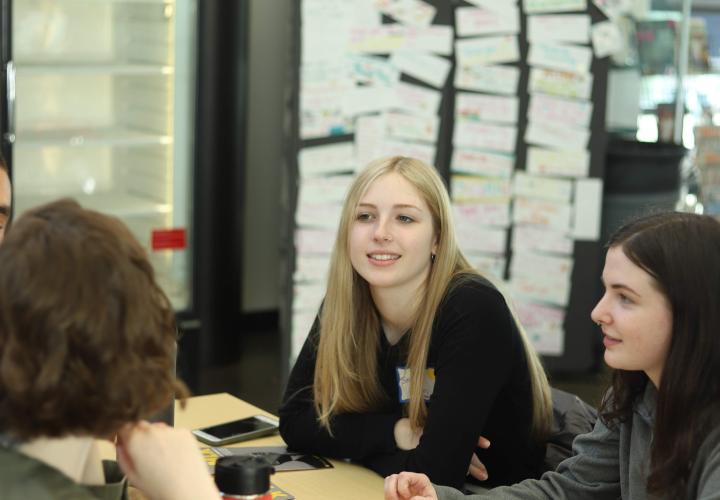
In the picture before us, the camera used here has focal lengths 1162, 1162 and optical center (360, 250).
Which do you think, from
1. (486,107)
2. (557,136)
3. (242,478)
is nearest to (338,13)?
(486,107)

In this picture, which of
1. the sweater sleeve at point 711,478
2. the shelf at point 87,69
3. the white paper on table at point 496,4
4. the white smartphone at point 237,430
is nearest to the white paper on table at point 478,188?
the white paper on table at point 496,4

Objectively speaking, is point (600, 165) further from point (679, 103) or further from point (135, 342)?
point (135, 342)

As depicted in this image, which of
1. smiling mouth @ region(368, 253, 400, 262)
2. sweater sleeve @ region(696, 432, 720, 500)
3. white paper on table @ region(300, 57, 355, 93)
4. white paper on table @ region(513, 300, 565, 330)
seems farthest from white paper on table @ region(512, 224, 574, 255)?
sweater sleeve @ region(696, 432, 720, 500)

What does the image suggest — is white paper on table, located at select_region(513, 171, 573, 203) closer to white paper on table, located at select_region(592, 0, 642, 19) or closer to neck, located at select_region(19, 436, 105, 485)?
white paper on table, located at select_region(592, 0, 642, 19)

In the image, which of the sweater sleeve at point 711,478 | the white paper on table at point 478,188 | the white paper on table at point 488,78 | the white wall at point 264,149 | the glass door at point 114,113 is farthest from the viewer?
the white wall at point 264,149

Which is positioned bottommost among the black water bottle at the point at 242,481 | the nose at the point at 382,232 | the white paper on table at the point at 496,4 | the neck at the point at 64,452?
the black water bottle at the point at 242,481

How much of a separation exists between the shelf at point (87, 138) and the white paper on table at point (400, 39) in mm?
919

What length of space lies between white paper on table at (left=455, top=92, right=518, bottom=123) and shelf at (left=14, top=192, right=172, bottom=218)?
130 centimetres

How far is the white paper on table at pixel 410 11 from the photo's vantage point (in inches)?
180

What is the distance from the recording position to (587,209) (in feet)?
16.4

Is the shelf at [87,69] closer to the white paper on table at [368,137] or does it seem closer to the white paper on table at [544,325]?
the white paper on table at [368,137]

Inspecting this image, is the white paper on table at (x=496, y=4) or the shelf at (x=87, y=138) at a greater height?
the white paper on table at (x=496, y=4)

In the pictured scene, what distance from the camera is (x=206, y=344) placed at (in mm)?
5266

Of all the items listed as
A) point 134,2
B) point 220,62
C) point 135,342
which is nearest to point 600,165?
point 220,62
